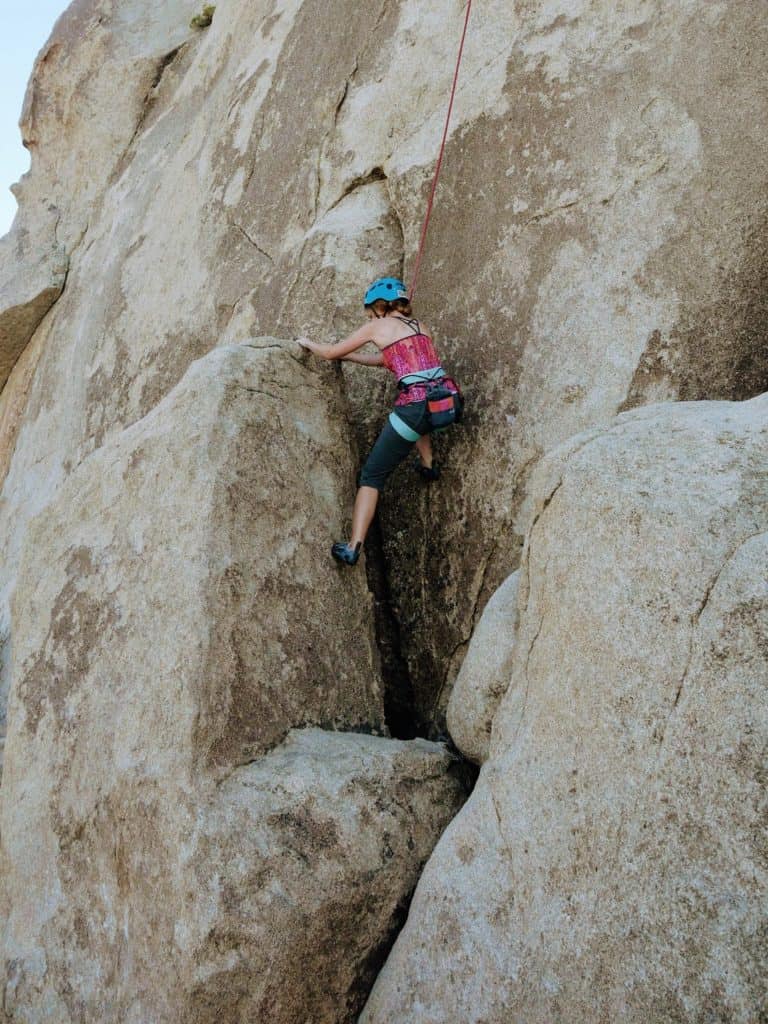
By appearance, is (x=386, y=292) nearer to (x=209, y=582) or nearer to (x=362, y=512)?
(x=362, y=512)

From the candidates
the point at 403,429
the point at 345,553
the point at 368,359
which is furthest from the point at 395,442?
the point at 345,553

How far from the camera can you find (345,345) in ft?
20.6

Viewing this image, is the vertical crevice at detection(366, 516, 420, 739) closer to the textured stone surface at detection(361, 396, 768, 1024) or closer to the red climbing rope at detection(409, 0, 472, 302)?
the textured stone surface at detection(361, 396, 768, 1024)

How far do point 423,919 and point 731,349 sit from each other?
143 inches

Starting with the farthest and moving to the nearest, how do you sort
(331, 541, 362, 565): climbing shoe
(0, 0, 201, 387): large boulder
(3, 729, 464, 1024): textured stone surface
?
1. (0, 0, 201, 387): large boulder
2. (331, 541, 362, 565): climbing shoe
3. (3, 729, 464, 1024): textured stone surface

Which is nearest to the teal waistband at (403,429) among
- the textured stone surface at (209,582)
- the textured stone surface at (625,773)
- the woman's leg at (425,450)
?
the woman's leg at (425,450)

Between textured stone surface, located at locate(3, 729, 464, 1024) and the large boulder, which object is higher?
the large boulder

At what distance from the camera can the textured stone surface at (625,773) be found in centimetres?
A: 335

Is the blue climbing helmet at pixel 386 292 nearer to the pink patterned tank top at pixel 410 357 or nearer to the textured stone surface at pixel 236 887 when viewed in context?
the pink patterned tank top at pixel 410 357

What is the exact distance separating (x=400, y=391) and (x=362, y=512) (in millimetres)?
893

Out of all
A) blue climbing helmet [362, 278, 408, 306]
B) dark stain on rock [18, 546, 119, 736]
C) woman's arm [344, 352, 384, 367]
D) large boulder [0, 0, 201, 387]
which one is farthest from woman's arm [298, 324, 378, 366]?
large boulder [0, 0, 201, 387]

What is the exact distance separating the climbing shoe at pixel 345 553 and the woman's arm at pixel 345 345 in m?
1.38

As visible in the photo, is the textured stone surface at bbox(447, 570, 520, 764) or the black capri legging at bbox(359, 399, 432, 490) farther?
the black capri legging at bbox(359, 399, 432, 490)

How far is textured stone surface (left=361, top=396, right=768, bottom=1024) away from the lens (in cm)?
335
